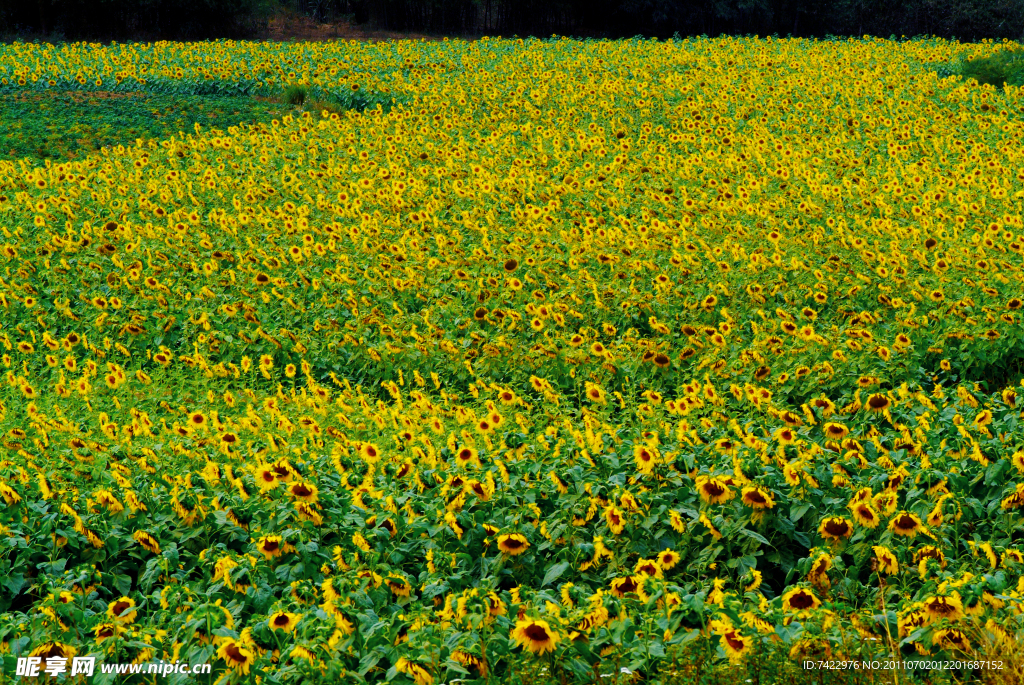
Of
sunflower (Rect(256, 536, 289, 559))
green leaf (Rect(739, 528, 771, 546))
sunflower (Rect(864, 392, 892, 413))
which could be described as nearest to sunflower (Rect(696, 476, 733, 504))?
green leaf (Rect(739, 528, 771, 546))

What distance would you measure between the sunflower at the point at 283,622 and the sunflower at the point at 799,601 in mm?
1808

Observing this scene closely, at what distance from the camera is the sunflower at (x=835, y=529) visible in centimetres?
427

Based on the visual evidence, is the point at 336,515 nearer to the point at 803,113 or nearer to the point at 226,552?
the point at 226,552

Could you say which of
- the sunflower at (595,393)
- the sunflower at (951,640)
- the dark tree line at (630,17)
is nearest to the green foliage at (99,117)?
the sunflower at (595,393)

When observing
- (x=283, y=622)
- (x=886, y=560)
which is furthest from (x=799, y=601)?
(x=283, y=622)

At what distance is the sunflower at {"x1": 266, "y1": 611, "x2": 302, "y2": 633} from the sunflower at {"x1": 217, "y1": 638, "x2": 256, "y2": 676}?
18 cm

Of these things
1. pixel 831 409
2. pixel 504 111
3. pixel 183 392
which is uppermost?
pixel 504 111

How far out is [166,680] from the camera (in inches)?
133

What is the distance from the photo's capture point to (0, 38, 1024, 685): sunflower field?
3.61 meters

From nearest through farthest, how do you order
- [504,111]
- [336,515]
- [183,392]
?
[336,515] < [183,392] < [504,111]

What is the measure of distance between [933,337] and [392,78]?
1407cm

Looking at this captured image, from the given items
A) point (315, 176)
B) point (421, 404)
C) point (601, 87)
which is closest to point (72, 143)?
point (315, 176)

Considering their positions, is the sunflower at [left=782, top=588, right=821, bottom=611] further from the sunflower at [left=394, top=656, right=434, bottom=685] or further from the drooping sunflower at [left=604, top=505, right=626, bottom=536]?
the sunflower at [left=394, top=656, right=434, bottom=685]

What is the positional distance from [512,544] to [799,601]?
1.28 meters
